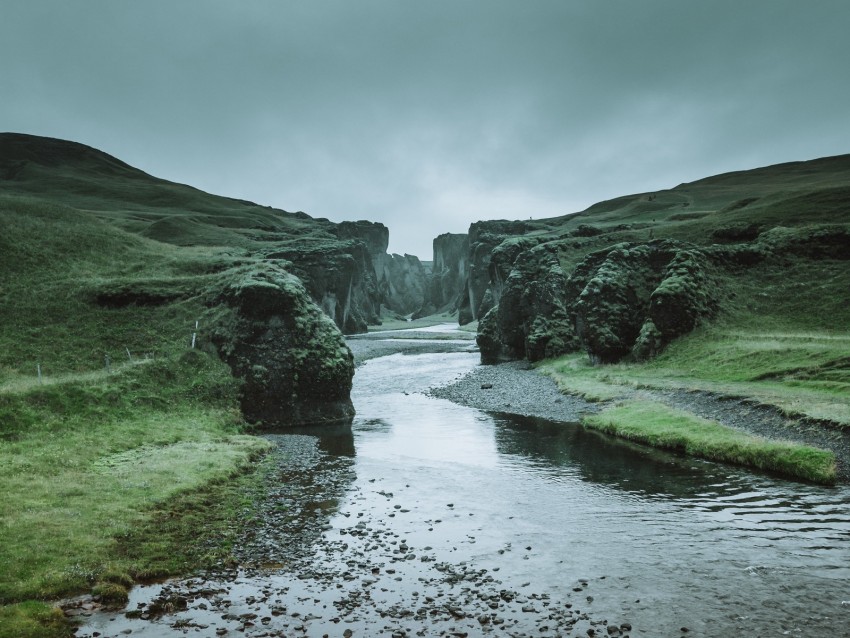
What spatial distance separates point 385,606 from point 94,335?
146ft

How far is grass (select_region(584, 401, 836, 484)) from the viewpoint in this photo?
2559 cm

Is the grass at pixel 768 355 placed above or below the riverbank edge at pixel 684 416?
above

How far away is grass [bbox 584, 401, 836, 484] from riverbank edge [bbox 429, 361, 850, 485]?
4cm

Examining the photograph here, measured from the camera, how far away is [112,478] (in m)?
24.5

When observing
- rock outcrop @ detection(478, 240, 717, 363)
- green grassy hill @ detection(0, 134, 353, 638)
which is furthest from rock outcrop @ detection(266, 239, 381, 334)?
green grassy hill @ detection(0, 134, 353, 638)

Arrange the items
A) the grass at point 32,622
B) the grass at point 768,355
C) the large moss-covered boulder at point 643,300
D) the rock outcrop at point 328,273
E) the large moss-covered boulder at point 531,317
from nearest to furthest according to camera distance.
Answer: the grass at point 32,622 → the grass at point 768,355 → the large moss-covered boulder at point 643,300 → the large moss-covered boulder at point 531,317 → the rock outcrop at point 328,273

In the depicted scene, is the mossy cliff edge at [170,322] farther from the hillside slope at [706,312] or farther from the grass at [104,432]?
the hillside slope at [706,312]

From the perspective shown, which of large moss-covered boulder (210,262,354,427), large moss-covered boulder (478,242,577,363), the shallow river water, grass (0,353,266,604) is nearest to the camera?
the shallow river water

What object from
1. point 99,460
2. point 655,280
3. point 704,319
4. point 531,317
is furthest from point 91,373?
point 655,280

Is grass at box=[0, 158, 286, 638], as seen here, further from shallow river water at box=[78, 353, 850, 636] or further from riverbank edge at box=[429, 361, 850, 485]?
riverbank edge at box=[429, 361, 850, 485]

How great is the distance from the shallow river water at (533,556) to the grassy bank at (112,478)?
2045mm

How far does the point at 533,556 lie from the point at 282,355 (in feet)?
103

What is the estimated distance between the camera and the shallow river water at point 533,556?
14.2 m

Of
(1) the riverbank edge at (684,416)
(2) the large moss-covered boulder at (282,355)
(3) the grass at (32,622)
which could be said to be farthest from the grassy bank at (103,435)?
(1) the riverbank edge at (684,416)
